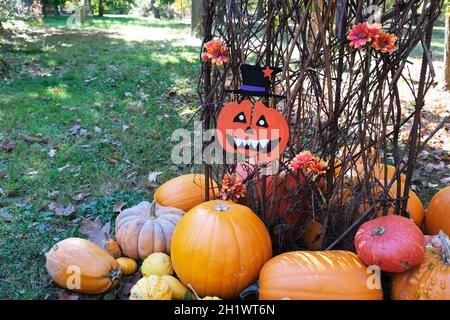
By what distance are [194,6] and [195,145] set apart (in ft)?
30.7

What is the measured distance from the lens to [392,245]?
6.40 feet

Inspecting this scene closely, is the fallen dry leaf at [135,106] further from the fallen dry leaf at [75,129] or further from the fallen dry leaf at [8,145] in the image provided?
the fallen dry leaf at [8,145]

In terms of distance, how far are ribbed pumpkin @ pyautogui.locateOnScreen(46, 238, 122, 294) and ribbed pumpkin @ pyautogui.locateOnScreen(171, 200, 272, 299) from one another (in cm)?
34

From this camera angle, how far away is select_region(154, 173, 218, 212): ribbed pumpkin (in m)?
2.96

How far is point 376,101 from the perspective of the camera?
2041mm

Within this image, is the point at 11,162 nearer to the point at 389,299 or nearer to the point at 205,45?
the point at 205,45

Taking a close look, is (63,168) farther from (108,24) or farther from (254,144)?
(108,24)

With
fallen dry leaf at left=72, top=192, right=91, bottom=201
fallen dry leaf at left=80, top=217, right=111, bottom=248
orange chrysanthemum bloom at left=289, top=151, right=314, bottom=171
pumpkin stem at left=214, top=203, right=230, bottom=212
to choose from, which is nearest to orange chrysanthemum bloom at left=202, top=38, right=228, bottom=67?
orange chrysanthemum bloom at left=289, top=151, right=314, bottom=171

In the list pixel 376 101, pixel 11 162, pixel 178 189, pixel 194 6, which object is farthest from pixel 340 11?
pixel 194 6

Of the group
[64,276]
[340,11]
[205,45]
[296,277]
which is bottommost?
[64,276]

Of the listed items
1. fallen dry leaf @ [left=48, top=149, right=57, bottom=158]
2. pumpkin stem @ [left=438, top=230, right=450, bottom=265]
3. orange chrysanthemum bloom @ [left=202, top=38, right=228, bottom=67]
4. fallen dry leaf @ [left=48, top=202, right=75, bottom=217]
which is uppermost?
orange chrysanthemum bloom @ [left=202, top=38, right=228, bottom=67]

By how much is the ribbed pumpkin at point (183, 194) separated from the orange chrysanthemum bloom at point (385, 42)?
144 cm

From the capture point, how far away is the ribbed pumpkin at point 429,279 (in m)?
1.90

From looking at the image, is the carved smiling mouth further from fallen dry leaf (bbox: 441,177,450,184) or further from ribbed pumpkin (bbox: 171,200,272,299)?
fallen dry leaf (bbox: 441,177,450,184)
